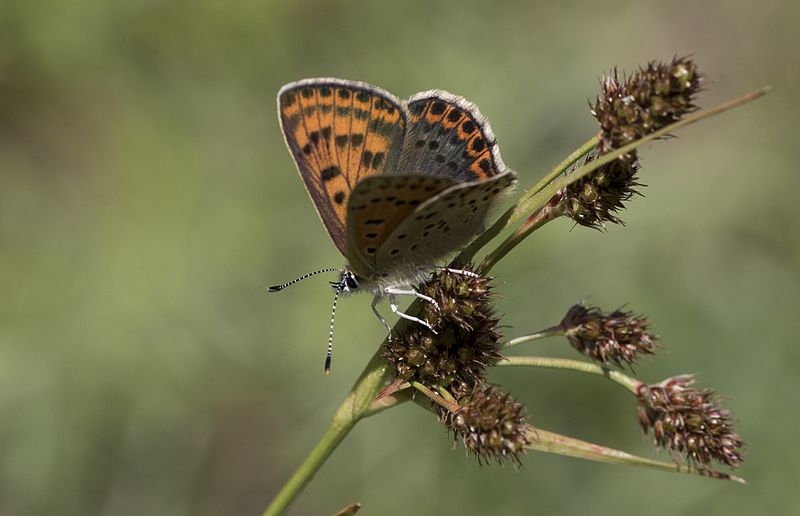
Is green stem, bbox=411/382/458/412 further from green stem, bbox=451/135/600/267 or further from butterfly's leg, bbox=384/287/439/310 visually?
green stem, bbox=451/135/600/267

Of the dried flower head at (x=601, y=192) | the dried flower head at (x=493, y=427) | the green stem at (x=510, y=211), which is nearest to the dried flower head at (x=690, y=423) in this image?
the dried flower head at (x=493, y=427)

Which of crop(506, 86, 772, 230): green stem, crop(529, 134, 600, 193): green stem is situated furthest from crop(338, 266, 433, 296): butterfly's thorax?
crop(529, 134, 600, 193): green stem

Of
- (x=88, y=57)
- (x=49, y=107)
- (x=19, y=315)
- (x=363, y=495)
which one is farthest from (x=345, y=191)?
(x=49, y=107)

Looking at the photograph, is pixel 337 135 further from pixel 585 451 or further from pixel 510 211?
pixel 585 451

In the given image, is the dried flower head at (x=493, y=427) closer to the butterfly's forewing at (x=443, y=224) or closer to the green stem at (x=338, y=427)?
the green stem at (x=338, y=427)

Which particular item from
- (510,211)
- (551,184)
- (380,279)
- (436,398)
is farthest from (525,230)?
(380,279)

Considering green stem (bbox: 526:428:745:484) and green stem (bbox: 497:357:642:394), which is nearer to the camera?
green stem (bbox: 526:428:745:484)
